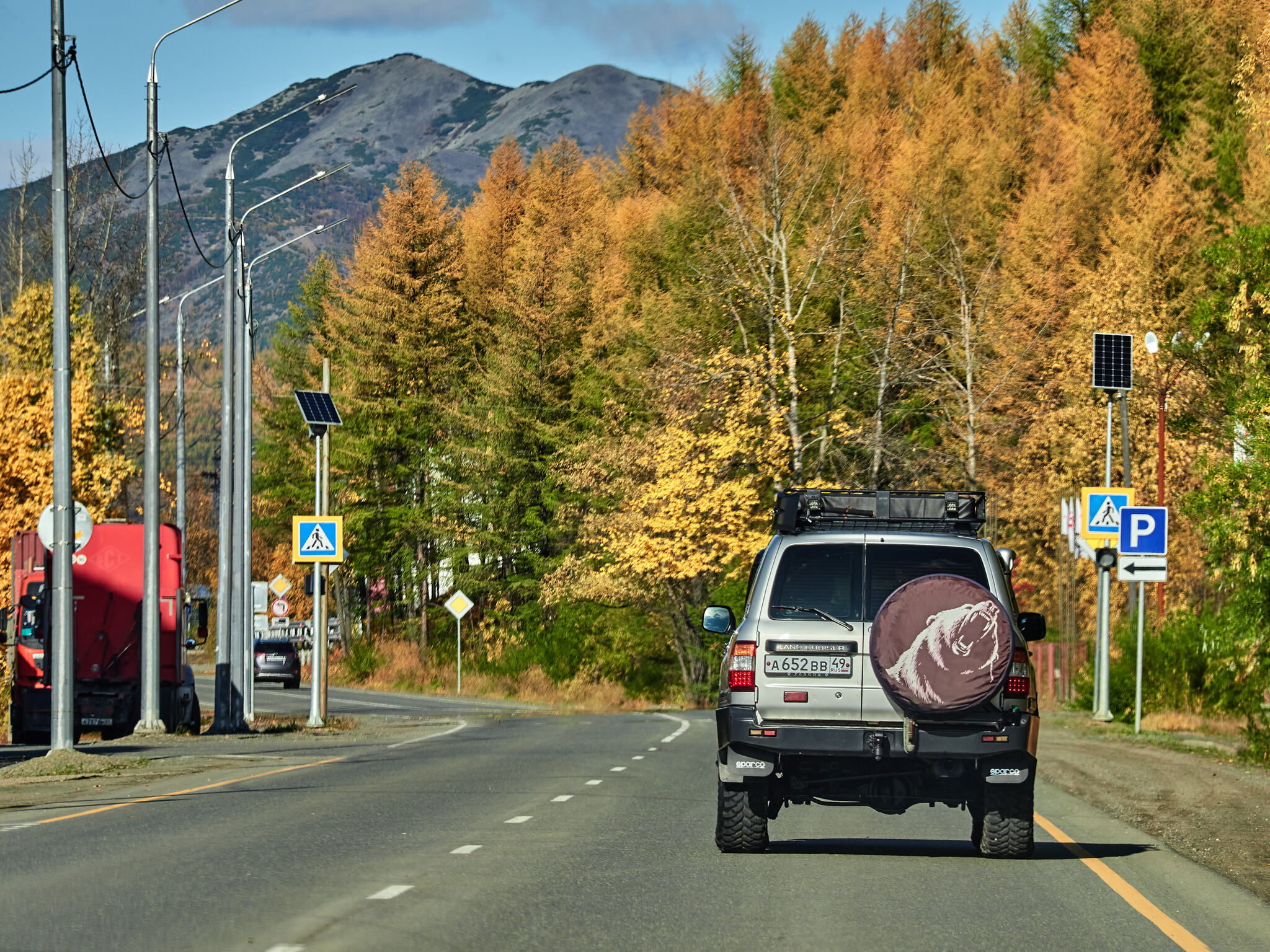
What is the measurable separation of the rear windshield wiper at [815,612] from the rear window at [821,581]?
0.01 metres

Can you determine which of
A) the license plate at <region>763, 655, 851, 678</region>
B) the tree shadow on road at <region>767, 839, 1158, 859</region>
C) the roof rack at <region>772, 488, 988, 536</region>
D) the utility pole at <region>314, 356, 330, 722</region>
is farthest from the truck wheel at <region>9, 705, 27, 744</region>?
the license plate at <region>763, 655, 851, 678</region>

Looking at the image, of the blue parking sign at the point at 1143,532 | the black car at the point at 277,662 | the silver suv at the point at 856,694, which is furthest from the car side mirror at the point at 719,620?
the black car at the point at 277,662

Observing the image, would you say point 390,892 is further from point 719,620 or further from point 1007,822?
point 1007,822

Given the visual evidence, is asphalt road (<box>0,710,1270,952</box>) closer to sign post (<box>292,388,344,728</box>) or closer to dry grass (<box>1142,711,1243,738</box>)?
dry grass (<box>1142,711,1243,738</box>)

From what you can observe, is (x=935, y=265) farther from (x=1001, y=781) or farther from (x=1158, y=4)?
(x=1001, y=781)

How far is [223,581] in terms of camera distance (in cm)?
2989

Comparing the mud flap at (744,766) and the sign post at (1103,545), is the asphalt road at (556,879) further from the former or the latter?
the sign post at (1103,545)

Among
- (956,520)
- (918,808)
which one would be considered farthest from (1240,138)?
(956,520)

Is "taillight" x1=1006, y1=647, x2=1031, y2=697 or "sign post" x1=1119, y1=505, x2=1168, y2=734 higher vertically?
"sign post" x1=1119, y1=505, x2=1168, y2=734

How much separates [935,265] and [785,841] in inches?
1779

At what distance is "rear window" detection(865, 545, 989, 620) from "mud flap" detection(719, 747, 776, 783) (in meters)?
1.34

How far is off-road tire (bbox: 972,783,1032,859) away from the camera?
1161cm

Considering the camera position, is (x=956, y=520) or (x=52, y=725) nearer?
(x=956, y=520)

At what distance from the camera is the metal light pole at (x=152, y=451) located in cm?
2642
